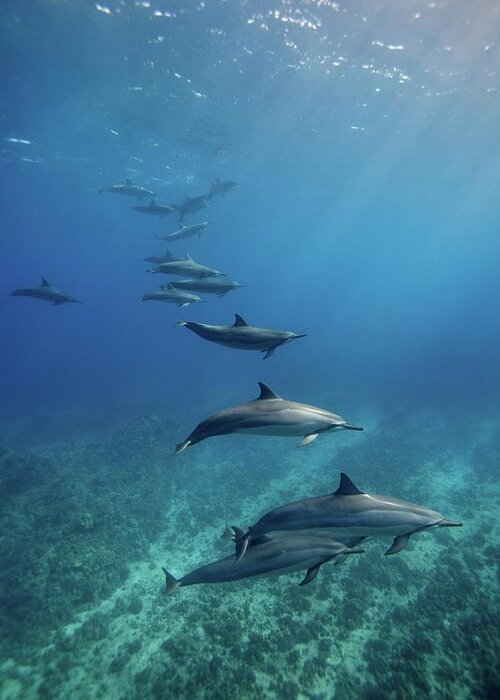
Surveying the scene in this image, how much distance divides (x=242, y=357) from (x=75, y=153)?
34.4m

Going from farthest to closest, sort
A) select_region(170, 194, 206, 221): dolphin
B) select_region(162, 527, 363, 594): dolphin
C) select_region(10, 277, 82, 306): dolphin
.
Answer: select_region(170, 194, 206, 221): dolphin, select_region(10, 277, 82, 306): dolphin, select_region(162, 527, 363, 594): dolphin

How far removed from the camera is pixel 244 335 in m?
5.79

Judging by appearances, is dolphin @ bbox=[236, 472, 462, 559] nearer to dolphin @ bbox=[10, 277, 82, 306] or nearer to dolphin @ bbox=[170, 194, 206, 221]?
dolphin @ bbox=[10, 277, 82, 306]

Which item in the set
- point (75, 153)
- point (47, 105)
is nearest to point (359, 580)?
point (47, 105)

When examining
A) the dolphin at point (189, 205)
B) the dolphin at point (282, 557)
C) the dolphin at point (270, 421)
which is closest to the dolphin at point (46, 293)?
the dolphin at point (270, 421)

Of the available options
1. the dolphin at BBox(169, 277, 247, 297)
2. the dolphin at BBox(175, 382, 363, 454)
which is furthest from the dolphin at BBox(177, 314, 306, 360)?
the dolphin at BBox(169, 277, 247, 297)

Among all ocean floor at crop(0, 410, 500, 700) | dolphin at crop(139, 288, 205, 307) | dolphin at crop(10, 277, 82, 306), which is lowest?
ocean floor at crop(0, 410, 500, 700)

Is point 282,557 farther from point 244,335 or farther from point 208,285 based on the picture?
point 208,285

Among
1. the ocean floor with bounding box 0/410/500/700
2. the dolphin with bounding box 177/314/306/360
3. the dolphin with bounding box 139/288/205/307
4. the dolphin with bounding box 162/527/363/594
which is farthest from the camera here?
the dolphin with bounding box 139/288/205/307

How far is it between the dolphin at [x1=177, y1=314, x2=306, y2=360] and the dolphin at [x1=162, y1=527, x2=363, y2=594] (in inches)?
107

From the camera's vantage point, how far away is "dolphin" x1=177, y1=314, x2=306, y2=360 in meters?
5.77

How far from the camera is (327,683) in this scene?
7.90 metres

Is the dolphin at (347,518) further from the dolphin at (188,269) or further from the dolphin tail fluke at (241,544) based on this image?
the dolphin at (188,269)

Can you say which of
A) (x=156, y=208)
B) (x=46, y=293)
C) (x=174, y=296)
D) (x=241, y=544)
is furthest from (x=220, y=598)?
(x=156, y=208)
